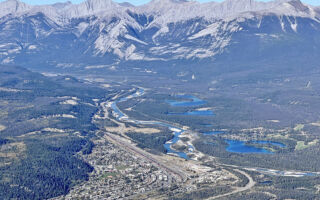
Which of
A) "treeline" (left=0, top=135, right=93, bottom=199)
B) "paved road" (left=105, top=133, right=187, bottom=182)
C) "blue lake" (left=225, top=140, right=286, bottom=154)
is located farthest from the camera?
"blue lake" (left=225, top=140, right=286, bottom=154)

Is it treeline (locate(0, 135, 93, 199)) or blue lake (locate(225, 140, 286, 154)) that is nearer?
treeline (locate(0, 135, 93, 199))

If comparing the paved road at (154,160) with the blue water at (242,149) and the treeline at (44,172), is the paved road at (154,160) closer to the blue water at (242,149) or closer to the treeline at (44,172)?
the treeline at (44,172)

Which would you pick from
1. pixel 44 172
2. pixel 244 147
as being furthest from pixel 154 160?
pixel 244 147

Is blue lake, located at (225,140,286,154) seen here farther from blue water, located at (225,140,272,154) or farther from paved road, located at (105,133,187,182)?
paved road, located at (105,133,187,182)

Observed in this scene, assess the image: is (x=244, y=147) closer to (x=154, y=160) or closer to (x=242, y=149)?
(x=242, y=149)

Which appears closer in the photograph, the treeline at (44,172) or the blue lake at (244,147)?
the treeline at (44,172)

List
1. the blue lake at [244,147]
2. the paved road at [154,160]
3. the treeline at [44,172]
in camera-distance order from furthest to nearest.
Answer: the blue lake at [244,147] < the paved road at [154,160] < the treeline at [44,172]

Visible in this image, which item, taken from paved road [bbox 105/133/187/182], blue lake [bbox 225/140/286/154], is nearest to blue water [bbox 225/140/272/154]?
blue lake [bbox 225/140/286/154]

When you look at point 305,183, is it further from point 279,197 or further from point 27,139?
point 27,139

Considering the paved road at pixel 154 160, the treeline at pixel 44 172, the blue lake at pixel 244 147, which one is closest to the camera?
the treeline at pixel 44 172

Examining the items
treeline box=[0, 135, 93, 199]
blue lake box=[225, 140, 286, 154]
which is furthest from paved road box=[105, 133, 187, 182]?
blue lake box=[225, 140, 286, 154]

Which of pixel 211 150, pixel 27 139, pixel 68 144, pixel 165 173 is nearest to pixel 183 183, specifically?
pixel 165 173

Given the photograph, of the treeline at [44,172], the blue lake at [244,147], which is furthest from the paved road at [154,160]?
the blue lake at [244,147]

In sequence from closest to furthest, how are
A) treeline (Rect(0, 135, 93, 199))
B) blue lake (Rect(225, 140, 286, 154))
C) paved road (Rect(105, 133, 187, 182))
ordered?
treeline (Rect(0, 135, 93, 199)) → paved road (Rect(105, 133, 187, 182)) → blue lake (Rect(225, 140, 286, 154))
